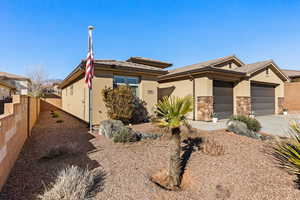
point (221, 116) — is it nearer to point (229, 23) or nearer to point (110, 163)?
point (229, 23)

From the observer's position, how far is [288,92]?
59.1 ft

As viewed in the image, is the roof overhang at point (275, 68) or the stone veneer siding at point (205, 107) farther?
the roof overhang at point (275, 68)

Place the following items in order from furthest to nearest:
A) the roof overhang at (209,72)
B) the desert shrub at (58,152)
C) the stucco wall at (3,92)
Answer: the stucco wall at (3,92) → the roof overhang at (209,72) → the desert shrub at (58,152)

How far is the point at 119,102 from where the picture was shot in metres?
7.87

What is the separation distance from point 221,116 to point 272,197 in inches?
373

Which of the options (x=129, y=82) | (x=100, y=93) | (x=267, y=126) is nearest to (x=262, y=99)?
(x=267, y=126)

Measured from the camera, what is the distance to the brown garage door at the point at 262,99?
13667mm

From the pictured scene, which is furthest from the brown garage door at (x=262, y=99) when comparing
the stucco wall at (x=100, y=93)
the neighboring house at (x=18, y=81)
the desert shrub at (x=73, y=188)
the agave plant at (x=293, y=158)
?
the neighboring house at (x=18, y=81)

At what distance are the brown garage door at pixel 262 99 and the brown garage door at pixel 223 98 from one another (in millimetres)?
3071

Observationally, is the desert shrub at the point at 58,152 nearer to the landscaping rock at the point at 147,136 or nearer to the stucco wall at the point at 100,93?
the landscaping rock at the point at 147,136

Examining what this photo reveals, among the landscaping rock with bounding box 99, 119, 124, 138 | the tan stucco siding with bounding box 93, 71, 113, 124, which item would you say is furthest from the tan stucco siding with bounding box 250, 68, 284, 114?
the landscaping rock with bounding box 99, 119, 124, 138

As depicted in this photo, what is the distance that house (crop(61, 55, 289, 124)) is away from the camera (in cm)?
878

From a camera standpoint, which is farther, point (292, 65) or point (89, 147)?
point (292, 65)

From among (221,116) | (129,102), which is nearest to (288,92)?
(221,116)
